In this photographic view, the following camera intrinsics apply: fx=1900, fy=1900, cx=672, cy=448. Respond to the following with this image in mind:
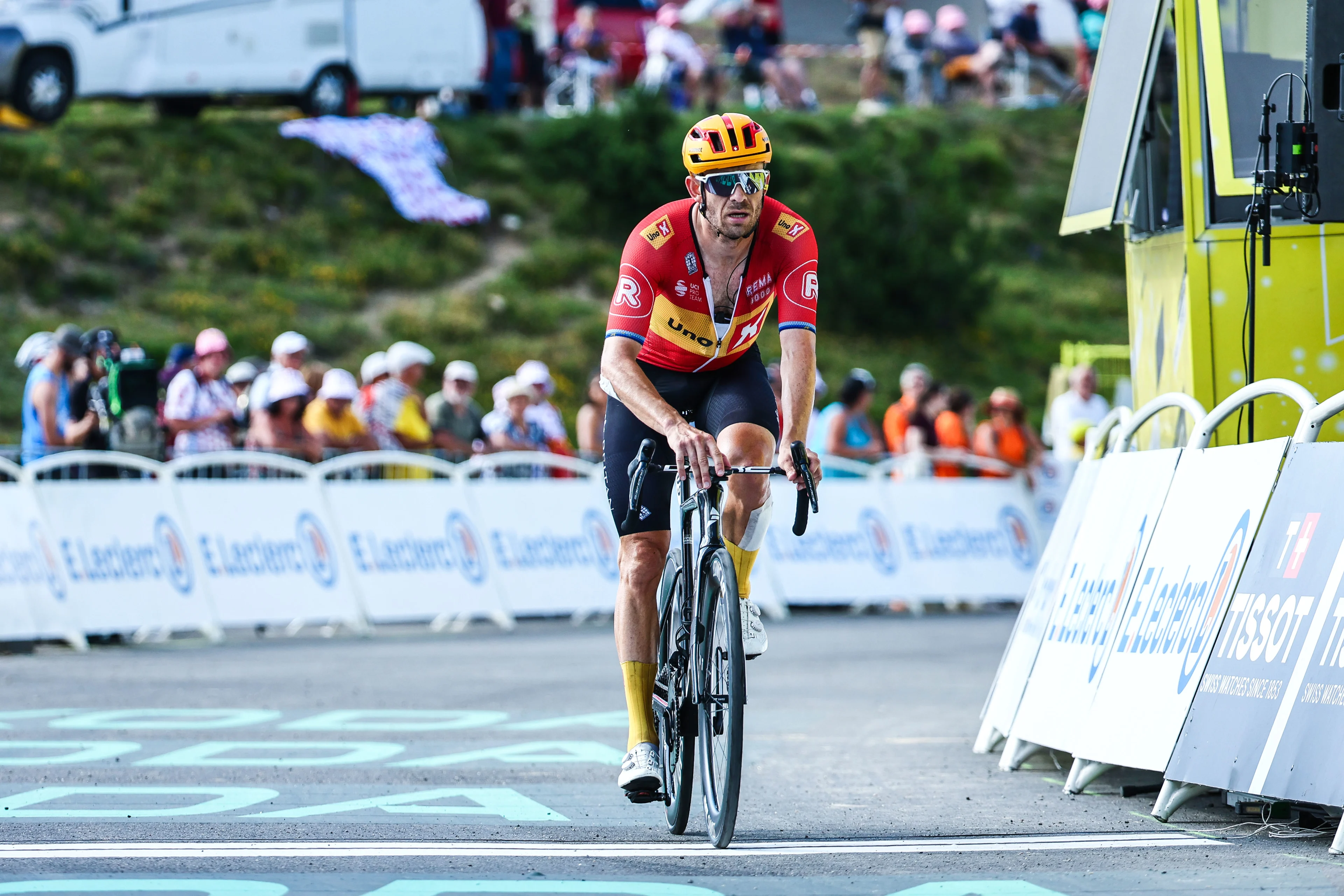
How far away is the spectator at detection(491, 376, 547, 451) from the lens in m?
17.0

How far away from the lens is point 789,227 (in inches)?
257

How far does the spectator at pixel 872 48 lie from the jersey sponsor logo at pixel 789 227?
36.7 meters

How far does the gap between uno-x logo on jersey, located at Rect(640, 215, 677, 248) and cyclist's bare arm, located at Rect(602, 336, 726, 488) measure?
36 cm

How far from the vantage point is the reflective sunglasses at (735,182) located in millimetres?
6312

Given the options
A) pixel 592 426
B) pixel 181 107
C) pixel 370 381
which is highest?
pixel 181 107

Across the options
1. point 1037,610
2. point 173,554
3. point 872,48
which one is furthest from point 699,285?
point 872,48

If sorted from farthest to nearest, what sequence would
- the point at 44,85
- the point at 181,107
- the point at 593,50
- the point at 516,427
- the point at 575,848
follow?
the point at 593,50 < the point at 181,107 < the point at 44,85 < the point at 516,427 < the point at 575,848

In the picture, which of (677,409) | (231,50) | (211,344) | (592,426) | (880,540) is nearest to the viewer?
(677,409)

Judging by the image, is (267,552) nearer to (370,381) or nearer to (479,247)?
(370,381)

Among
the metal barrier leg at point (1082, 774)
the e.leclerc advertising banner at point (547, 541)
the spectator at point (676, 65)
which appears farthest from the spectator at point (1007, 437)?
the spectator at point (676, 65)

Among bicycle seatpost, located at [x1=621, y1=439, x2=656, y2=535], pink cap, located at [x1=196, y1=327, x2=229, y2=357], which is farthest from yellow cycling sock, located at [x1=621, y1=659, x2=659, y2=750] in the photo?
pink cap, located at [x1=196, y1=327, x2=229, y2=357]

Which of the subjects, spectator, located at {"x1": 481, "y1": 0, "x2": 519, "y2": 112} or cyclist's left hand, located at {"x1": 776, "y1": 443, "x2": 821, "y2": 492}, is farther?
spectator, located at {"x1": 481, "y1": 0, "x2": 519, "y2": 112}

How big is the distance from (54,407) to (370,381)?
3.23m

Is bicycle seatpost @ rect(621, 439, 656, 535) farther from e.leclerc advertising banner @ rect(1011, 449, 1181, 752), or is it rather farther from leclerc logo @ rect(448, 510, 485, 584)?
leclerc logo @ rect(448, 510, 485, 584)
